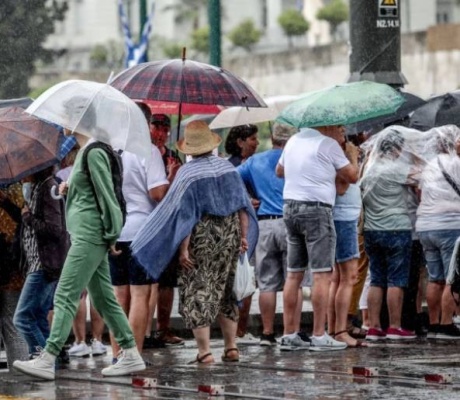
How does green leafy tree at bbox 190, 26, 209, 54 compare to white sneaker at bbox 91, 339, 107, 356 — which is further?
green leafy tree at bbox 190, 26, 209, 54

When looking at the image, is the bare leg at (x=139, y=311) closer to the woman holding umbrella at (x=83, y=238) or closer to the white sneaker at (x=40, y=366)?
the woman holding umbrella at (x=83, y=238)

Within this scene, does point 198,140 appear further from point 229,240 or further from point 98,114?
point 98,114

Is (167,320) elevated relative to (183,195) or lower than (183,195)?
lower

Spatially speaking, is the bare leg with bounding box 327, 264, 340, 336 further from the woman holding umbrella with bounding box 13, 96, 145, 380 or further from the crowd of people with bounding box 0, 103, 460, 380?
the woman holding umbrella with bounding box 13, 96, 145, 380

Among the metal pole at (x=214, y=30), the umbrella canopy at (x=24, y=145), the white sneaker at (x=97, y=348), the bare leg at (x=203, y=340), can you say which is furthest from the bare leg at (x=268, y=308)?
the metal pole at (x=214, y=30)

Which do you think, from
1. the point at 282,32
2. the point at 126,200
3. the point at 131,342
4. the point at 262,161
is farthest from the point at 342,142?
the point at 282,32

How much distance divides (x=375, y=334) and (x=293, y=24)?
266 ft

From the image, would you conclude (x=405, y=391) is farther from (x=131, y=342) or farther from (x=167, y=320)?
(x=167, y=320)

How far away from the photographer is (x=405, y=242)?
15.3 meters

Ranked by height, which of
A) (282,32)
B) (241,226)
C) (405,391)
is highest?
(282,32)

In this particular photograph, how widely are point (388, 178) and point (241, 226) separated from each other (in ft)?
7.64

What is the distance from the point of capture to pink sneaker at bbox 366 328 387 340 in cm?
1539

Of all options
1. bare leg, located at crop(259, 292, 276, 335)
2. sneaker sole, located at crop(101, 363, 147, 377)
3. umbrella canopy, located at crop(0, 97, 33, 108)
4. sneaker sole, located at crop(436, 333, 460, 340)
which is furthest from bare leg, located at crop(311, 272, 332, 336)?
umbrella canopy, located at crop(0, 97, 33, 108)

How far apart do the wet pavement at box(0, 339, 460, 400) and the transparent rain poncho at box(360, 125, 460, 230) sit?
1218 millimetres
